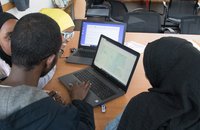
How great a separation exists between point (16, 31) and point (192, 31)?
2.03 meters

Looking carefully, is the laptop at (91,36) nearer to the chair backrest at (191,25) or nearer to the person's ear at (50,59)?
the person's ear at (50,59)

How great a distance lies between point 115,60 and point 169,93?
1.86 ft

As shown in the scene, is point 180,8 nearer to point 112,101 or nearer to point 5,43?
point 112,101

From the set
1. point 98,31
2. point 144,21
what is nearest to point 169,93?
point 98,31

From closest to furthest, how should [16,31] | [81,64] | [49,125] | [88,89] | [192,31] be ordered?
[49,125] → [16,31] → [88,89] → [81,64] → [192,31]

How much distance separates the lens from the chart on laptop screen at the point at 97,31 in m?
1.93

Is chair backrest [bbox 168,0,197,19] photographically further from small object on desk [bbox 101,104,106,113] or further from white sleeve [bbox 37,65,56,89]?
small object on desk [bbox 101,104,106,113]

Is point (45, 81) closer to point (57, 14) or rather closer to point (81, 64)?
point (81, 64)

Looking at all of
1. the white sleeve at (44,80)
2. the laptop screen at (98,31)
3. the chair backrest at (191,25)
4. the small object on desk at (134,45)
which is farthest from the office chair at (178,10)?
the white sleeve at (44,80)

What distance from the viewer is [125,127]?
1.10m

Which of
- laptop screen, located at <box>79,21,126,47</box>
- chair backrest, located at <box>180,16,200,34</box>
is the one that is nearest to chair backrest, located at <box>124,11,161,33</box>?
chair backrest, located at <box>180,16,200,34</box>

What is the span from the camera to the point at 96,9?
4082mm

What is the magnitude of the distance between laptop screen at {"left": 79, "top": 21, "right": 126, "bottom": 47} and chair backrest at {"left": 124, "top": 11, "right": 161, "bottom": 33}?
0.78 metres

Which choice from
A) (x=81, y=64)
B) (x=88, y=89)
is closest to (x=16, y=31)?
(x=88, y=89)
